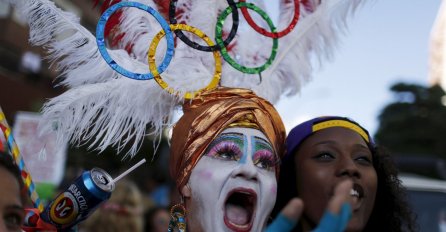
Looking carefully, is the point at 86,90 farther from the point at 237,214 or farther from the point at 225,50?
the point at 237,214

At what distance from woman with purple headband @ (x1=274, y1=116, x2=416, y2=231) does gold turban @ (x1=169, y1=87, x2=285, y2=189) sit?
111 millimetres

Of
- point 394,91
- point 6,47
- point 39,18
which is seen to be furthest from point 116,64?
point 394,91

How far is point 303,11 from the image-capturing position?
3.11 metres

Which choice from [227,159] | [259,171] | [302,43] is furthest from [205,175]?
[302,43]

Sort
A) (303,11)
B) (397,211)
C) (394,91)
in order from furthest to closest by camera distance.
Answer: (394,91) < (303,11) < (397,211)

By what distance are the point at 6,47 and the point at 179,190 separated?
14.2m

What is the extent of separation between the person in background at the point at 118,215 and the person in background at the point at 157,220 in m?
0.29

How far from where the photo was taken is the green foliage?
18828mm

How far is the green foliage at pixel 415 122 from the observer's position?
1883 centimetres

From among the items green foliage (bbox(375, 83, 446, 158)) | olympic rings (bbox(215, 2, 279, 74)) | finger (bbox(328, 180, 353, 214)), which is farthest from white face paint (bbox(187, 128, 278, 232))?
green foliage (bbox(375, 83, 446, 158))

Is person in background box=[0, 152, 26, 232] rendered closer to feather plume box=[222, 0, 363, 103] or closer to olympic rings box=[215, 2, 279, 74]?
olympic rings box=[215, 2, 279, 74]

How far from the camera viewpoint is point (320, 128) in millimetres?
2705

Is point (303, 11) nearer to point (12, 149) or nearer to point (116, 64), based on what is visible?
point (116, 64)

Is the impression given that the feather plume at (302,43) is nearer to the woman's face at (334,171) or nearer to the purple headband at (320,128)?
the purple headband at (320,128)
